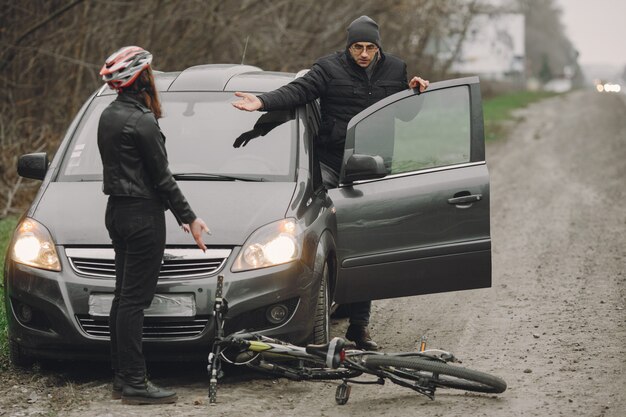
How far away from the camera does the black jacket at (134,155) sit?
19.1 ft

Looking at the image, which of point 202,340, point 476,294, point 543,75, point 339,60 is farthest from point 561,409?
point 543,75

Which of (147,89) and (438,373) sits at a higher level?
(147,89)

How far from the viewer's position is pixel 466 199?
7.27 m

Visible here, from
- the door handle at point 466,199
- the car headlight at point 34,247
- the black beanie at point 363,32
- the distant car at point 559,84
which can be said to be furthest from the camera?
the distant car at point 559,84

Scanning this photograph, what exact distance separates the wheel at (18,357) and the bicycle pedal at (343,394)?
6.14 ft

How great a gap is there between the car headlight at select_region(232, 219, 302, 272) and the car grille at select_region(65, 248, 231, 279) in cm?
11

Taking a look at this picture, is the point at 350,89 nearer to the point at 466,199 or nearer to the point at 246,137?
the point at 246,137

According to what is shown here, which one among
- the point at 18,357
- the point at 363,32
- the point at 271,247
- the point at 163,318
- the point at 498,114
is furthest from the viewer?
the point at 498,114

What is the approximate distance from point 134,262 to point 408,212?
6.64ft

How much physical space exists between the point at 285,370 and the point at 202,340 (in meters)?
0.48

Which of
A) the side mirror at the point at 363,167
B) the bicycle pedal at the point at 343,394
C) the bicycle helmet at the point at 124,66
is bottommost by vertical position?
the bicycle pedal at the point at 343,394

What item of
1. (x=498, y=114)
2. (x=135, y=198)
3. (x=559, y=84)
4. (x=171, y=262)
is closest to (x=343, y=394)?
(x=171, y=262)

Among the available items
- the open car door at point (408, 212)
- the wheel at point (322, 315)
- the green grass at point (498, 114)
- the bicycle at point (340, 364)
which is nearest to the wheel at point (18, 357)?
the bicycle at point (340, 364)

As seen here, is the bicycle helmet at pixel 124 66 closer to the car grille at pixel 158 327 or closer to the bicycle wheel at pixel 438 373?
the car grille at pixel 158 327
